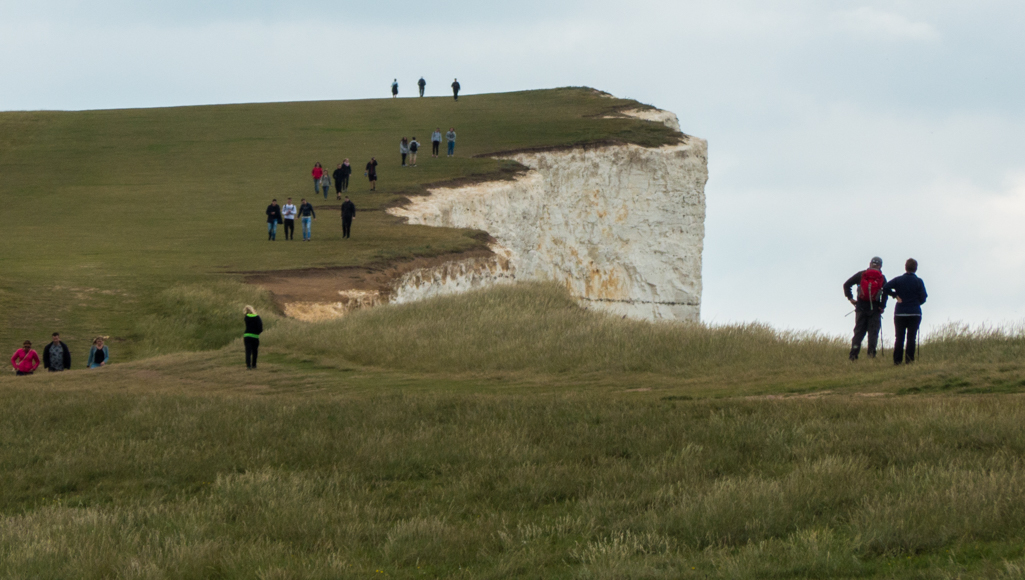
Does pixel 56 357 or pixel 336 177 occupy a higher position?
pixel 336 177

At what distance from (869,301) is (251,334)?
11.3m

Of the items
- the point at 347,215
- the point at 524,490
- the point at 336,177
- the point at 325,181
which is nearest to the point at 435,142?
the point at 336,177

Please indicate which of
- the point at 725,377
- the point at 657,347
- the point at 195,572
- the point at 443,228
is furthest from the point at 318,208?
the point at 195,572

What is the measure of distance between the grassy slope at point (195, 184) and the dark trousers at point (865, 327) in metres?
16.9

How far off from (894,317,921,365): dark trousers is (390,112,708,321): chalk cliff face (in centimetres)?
3524

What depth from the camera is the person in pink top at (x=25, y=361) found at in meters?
20.8

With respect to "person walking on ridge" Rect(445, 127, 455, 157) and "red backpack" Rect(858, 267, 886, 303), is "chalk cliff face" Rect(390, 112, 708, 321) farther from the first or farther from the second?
"red backpack" Rect(858, 267, 886, 303)

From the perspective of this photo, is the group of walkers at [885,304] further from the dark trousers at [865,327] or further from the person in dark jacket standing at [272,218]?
the person in dark jacket standing at [272,218]

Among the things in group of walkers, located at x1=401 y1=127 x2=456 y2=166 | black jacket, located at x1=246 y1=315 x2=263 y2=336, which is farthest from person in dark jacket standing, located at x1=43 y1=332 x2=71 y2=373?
group of walkers, located at x1=401 y1=127 x2=456 y2=166

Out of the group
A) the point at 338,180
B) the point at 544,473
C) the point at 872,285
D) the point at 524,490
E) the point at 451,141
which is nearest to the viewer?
the point at 524,490

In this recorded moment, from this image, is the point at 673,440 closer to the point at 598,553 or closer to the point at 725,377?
the point at 598,553

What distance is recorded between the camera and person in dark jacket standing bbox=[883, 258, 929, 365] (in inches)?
578

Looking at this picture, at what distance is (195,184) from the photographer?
46.8 m

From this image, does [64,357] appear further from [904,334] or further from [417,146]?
[417,146]
